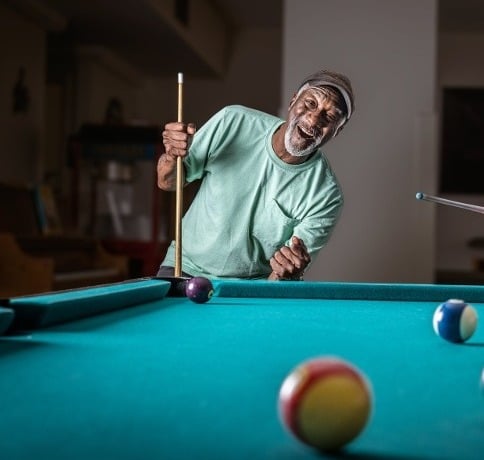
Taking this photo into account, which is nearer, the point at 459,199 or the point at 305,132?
the point at 305,132

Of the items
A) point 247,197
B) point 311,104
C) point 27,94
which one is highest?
point 27,94

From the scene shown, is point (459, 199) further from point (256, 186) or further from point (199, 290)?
point (199, 290)

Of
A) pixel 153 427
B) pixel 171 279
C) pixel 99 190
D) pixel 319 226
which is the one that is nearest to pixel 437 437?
pixel 153 427

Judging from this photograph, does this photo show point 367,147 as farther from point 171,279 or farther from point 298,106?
point 171,279

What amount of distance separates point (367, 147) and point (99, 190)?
332cm

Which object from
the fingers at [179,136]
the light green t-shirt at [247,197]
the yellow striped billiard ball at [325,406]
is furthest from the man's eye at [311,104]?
the yellow striped billiard ball at [325,406]

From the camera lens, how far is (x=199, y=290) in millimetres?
1793

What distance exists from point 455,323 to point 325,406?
27.3 inches

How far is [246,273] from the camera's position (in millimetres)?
2564

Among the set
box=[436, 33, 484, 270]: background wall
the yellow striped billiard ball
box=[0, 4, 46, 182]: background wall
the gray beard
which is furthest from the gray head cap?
box=[436, 33, 484, 270]: background wall

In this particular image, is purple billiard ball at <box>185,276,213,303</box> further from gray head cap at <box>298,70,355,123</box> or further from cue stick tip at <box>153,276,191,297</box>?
gray head cap at <box>298,70,355,123</box>

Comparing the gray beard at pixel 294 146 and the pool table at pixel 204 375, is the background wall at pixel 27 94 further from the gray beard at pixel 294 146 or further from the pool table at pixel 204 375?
the pool table at pixel 204 375

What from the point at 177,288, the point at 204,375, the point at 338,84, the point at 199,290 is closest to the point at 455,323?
the point at 204,375

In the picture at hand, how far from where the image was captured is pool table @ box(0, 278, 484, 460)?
70 centimetres
